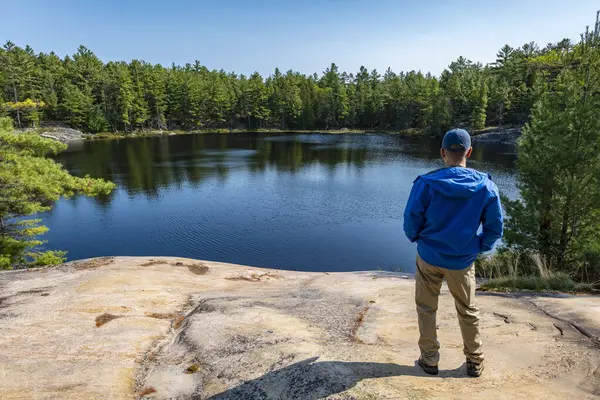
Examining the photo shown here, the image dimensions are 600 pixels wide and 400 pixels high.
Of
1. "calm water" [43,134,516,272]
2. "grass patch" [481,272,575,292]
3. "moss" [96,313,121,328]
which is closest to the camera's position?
"moss" [96,313,121,328]

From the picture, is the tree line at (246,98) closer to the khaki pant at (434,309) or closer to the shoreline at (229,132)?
the shoreline at (229,132)

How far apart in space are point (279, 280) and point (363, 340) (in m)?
4.24

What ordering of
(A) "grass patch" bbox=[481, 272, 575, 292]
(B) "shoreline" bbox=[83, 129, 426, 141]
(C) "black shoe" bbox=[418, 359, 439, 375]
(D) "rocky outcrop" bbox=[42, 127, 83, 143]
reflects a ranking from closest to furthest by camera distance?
(C) "black shoe" bbox=[418, 359, 439, 375], (A) "grass patch" bbox=[481, 272, 575, 292], (D) "rocky outcrop" bbox=[42, 127, 83, 143], (B) "shoreline" bbox=[83, 129, 426, 141]

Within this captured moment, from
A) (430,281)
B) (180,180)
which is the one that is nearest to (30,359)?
(430,281)

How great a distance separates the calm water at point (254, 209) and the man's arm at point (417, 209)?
14764mm

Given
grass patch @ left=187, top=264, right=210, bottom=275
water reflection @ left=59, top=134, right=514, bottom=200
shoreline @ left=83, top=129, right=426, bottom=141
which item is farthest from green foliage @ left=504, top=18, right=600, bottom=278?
shoreline @ left=83, top=129, right=426, bottom=141

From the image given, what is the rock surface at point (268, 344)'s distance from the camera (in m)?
3.39

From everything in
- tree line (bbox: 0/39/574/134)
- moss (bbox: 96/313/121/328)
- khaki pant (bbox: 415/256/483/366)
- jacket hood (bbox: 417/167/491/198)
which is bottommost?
moss (bbox: 96/313/121/328)

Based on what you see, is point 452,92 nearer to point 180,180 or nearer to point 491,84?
point 491,84

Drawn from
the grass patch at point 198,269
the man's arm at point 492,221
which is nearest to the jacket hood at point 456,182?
the man's arm at point 492,221

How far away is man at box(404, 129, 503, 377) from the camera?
333cm

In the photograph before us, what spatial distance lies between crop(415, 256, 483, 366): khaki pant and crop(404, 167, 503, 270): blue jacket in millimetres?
148

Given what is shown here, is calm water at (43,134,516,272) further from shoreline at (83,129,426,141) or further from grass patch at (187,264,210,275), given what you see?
shoreline at (83,129,426,141)

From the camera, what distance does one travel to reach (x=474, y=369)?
3471 mm
